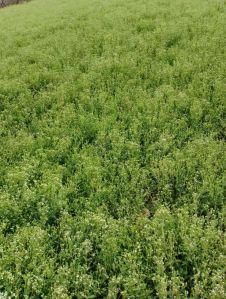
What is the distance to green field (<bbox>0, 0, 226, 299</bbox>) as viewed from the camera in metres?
5.21

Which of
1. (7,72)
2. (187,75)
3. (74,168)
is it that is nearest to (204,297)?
(74,168)

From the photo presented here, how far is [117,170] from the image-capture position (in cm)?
715

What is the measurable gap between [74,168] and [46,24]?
14.4 m

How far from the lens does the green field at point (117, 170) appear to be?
5215 millimetres

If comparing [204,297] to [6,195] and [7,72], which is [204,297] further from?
[7,72]

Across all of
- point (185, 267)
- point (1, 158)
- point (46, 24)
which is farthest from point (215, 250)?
point (46, 24)

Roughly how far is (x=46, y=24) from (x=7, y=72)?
832 centimetres

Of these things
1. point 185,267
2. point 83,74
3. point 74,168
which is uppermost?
point 83,74

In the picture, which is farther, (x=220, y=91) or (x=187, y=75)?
(x=187, y=75)

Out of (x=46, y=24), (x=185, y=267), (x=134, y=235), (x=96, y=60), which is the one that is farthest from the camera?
(x=46, y=24)

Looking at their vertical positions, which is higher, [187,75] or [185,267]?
[187,75]

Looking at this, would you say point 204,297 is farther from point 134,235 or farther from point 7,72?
point 7,72

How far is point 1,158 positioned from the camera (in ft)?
25.8

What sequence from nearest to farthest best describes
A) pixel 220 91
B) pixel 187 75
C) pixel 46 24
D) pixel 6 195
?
pixel 6 195
pixel 220 91
pixel 187 75
pixel 46 24
